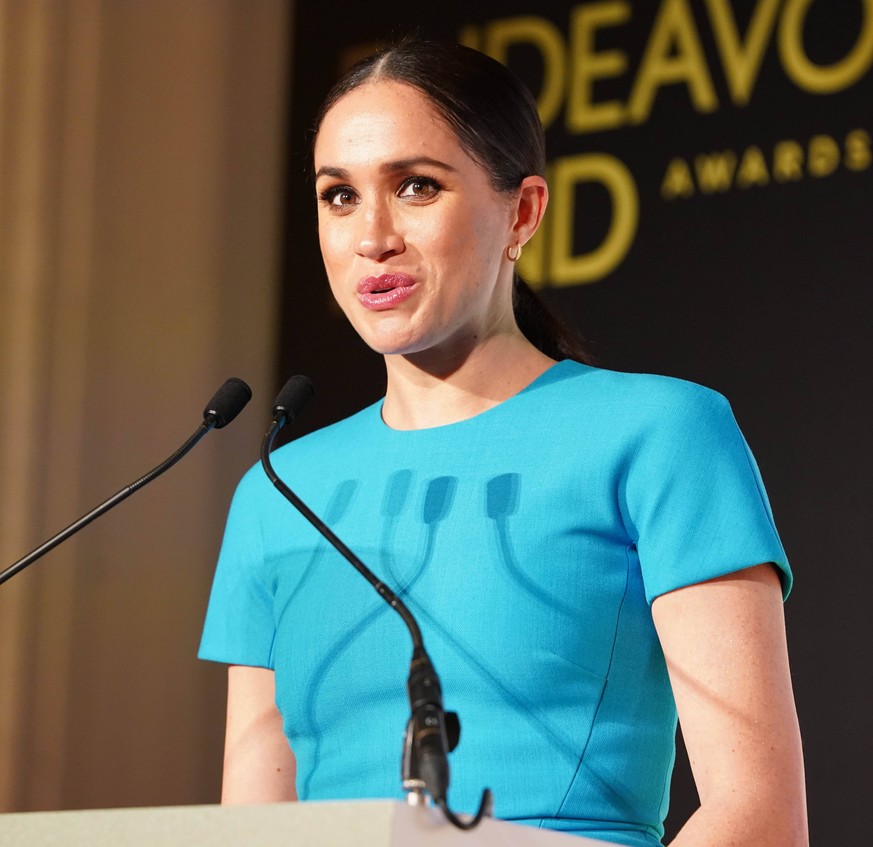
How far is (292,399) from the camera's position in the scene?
1.62 meters

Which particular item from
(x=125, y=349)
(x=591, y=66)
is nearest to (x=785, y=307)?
(x=591, y=66)

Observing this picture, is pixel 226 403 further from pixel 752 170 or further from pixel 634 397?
pixel 752 170

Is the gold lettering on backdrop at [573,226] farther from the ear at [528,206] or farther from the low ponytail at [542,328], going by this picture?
the ear at [528,206]

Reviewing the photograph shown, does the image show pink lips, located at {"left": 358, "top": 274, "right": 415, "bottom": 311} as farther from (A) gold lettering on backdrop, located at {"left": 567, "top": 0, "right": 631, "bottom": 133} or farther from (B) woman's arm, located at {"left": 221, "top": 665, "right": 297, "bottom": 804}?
(A) gold lettering on backdrop, located at {"left": 567, "top": 0, "right": 631, "bottom": 133}

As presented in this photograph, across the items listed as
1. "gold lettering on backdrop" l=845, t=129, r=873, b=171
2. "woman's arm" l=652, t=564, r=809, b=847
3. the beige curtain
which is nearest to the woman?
"woman's arm" l=652, t=564, r=809, b=847

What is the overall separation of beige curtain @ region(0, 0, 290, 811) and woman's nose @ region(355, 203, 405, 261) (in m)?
1.83

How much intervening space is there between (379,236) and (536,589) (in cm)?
45

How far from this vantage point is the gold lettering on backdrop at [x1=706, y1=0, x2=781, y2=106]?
2.95 metres

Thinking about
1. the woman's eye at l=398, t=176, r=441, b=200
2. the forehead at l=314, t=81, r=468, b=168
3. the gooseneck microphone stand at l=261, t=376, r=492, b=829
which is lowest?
the gooseneck microphone stand at l=261, t=376, r=492, b=829

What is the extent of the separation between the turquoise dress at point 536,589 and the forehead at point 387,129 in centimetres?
32

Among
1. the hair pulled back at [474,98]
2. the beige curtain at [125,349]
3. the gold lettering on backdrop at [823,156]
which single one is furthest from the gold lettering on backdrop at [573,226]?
the hair pulled back at [474,98]

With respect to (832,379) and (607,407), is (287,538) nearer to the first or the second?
(607,407)

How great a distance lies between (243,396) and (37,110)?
6.66 ft

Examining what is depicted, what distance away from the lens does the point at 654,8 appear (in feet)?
10.2
